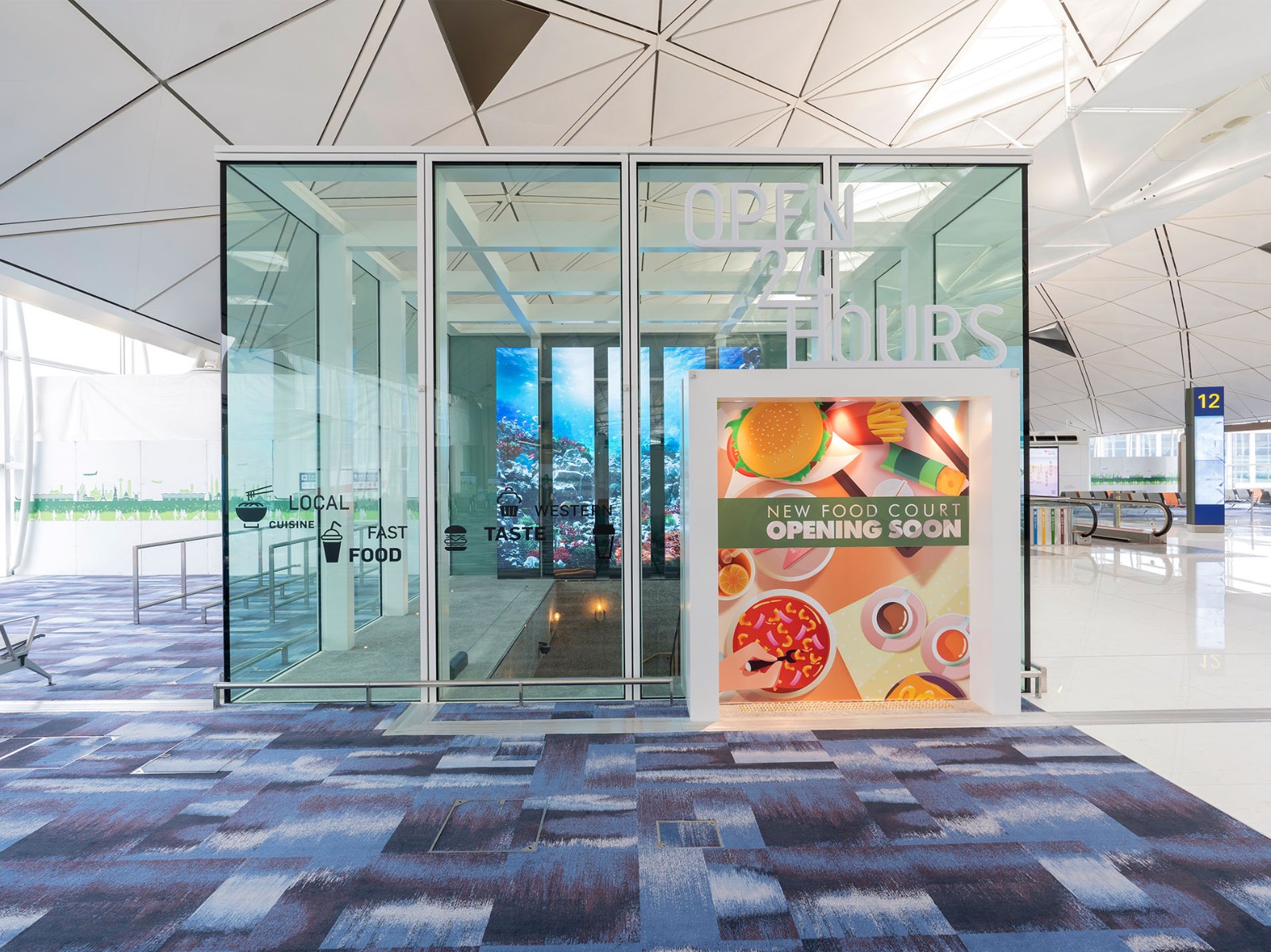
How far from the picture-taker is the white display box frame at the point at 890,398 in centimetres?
396

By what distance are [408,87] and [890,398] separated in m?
5.39

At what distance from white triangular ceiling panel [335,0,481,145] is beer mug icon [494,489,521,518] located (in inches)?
166

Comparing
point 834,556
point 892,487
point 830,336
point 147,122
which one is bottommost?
point 834,556

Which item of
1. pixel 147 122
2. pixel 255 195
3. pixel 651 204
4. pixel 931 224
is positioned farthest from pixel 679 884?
pixel 147 122

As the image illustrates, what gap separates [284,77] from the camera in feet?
18.5

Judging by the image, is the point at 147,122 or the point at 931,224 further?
the point at 147,122

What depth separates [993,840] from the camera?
2.70m

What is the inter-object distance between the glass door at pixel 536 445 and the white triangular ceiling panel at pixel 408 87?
6.42ft

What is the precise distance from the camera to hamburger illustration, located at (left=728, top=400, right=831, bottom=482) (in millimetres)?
4156

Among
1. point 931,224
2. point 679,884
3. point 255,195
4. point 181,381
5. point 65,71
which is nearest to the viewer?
point 679,884

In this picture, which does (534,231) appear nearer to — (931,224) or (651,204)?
(651,204)

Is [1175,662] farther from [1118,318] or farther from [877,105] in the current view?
[1118,318]

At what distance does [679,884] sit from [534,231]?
433cm

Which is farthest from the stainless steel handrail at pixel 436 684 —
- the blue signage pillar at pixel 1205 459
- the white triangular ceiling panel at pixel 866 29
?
the blue signage pillar at pixel 1205 459
